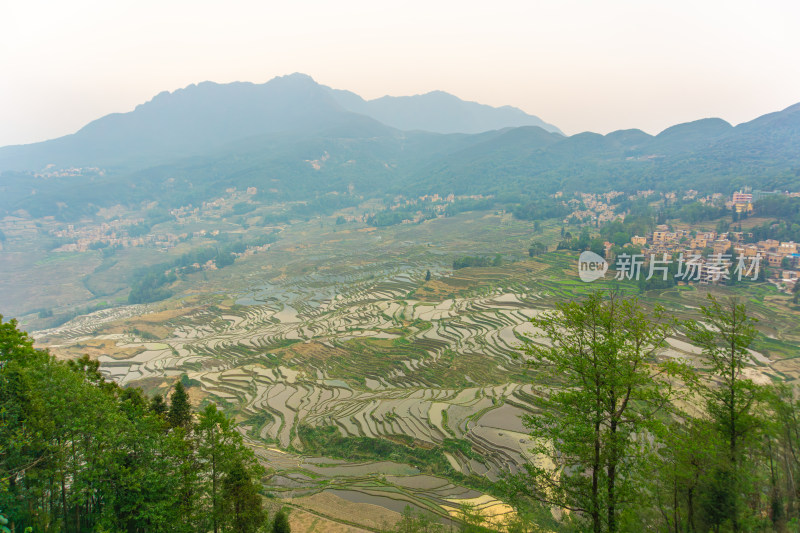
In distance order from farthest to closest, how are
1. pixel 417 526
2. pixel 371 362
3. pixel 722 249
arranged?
1. pixel 722 249
2. pixel 371 362
3. pixel 417 526

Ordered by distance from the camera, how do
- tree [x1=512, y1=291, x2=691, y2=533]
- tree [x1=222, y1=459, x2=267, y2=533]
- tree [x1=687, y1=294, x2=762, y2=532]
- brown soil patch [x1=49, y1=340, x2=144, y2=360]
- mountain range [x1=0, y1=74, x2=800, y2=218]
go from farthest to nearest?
mountain range [x1=0, y1=74, x2=800, y2=218] < brown soil patch [x1=49, y1=340, x2=144, y2=360] < tree [x1=222, y1=459, x2=267, y2=533] < tree [x1=687, y1=294, x2=762, y2=532] < tree [x1=512, y1=291, x2=691, y2=533]

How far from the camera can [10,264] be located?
75.7 metres

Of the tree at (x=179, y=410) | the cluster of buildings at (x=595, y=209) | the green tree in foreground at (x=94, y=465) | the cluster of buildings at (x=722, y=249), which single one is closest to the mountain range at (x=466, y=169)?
the cluster of buildings at (x=595, y=209)

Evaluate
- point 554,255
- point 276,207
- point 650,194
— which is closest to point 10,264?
point 276,207

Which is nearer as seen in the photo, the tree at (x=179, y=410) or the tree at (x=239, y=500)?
the tree at (x=239, y=500)

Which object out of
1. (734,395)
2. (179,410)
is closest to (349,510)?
(179,410)

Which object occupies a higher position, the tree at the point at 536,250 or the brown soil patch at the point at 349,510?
the tree at the point at 536,250

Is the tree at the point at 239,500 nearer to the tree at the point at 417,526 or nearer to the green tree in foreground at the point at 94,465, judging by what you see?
the green tree in foreground at the point at 94,465

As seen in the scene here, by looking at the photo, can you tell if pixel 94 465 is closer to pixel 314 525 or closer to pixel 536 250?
pixel 314 525

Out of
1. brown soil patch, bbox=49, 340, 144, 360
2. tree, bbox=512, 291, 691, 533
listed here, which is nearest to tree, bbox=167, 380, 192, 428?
tree, bbox=512, 291, 691, 533

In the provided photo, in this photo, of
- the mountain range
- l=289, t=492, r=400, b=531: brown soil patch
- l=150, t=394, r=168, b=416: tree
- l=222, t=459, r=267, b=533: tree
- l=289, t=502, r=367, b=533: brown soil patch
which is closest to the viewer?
l=222, t=459, r=267, b=533: tree

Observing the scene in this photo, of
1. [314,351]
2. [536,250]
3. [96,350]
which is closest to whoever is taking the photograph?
[314,351]

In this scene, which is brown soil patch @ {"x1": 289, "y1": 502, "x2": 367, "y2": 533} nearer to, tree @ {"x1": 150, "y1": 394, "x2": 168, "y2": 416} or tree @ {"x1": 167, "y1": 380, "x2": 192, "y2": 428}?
tree @ {"x1": 167, "y1": 380, "x2": 192, "y2": 428}

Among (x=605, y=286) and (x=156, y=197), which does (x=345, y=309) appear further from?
(x=156, y=197)
